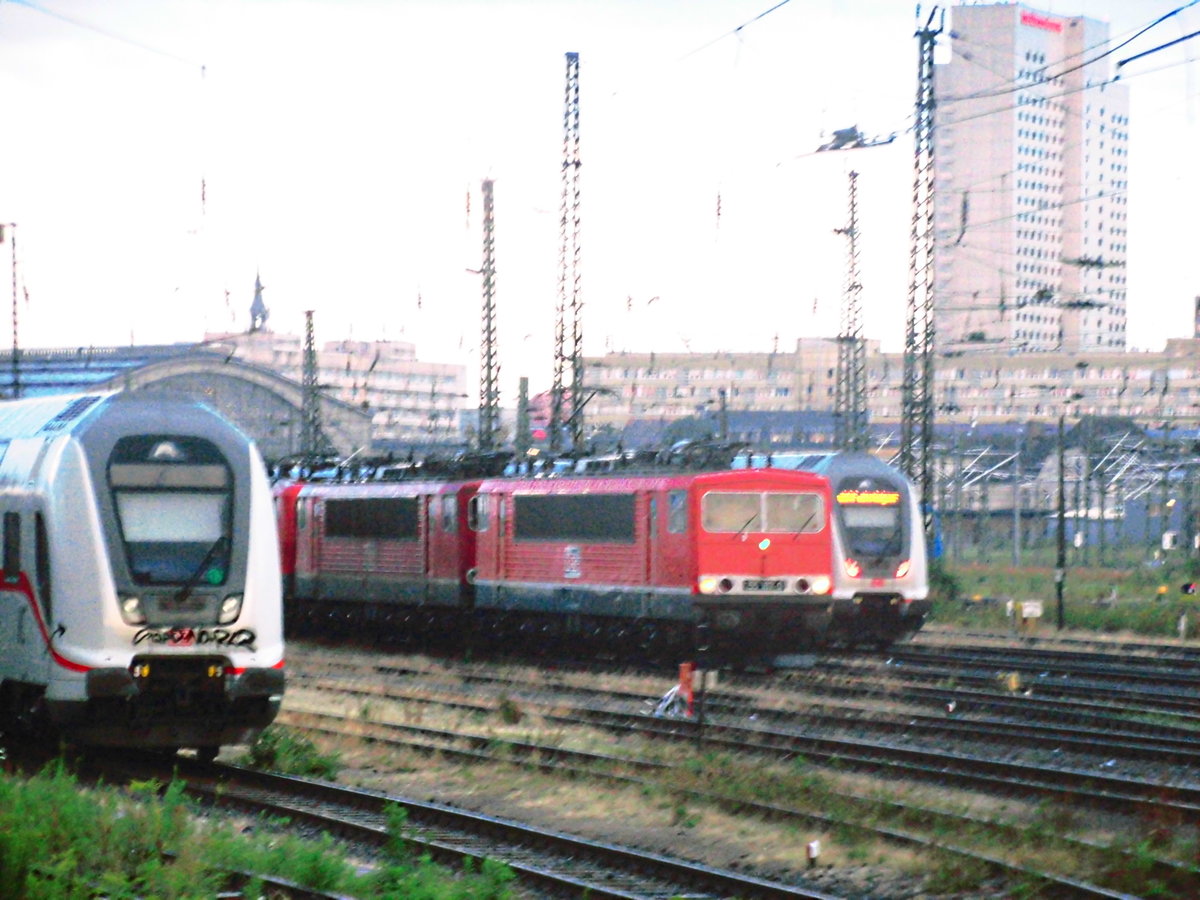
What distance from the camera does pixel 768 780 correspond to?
15.2m

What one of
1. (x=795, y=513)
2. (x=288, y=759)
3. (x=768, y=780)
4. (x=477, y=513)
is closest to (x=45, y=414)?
(x=288, y=759)

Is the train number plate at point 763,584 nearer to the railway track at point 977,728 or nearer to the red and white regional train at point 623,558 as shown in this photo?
the red and white regional train at point 623,558

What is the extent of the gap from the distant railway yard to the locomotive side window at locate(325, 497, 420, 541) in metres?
7.50

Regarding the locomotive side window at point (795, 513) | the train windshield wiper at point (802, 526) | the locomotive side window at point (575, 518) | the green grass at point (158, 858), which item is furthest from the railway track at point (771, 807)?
the train windshield wiper at point (802, 526)

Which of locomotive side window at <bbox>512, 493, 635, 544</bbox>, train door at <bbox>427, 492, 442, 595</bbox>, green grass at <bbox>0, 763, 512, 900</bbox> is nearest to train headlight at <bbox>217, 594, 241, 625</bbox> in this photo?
green grass at <bbox>0, 763, 512, 900</bbox>

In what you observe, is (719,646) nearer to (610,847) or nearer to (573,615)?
(573,615)

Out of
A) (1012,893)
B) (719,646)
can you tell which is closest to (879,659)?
(719,646)

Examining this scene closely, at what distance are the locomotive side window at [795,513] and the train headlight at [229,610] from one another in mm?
12837

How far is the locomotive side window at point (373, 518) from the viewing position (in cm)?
3325

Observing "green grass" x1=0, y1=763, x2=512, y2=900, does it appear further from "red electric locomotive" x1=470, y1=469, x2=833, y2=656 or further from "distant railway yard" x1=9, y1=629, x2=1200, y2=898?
"red electric locomotive" x1=470, y1=469, x2=833, y2=656

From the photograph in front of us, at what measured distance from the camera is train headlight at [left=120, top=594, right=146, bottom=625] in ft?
48.3

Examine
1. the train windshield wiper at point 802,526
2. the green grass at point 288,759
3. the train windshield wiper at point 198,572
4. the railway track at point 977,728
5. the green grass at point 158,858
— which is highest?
the train windshield wiper at point 198,572

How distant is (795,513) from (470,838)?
47.4ft

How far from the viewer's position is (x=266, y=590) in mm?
15469
